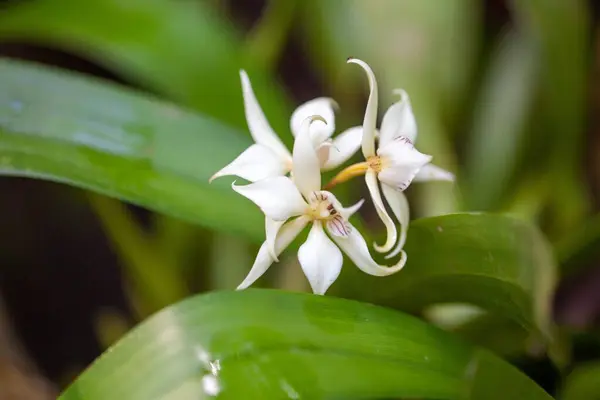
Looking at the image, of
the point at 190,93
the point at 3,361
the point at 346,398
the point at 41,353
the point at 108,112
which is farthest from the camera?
the point at 41,353

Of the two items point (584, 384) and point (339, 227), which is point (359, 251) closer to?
point (339, 227)

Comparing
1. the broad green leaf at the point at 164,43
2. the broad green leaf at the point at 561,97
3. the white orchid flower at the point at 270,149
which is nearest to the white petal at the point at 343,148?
the white orchid flower at the point at 270,149

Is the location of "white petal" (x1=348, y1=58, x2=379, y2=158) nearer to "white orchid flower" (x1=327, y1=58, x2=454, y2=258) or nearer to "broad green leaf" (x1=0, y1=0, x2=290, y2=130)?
"white orchid flower" (x1=327, y1=58, x2=454, y2=258)

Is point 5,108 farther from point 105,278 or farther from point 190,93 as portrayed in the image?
point 105,278

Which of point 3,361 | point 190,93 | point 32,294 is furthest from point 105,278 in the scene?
point 190,93

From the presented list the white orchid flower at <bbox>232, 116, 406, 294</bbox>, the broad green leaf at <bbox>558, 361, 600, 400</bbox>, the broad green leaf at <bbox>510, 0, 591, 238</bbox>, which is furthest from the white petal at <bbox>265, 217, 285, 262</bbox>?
the broad green leaf at <bbox>510, 0, 591, 238</bbox>

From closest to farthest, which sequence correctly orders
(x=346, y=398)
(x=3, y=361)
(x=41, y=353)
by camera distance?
(x=346, y=398)
(x=3, y=361)
(x=41, y=353)

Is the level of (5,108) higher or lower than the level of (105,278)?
lower

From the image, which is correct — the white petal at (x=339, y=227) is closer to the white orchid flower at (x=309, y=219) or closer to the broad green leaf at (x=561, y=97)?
the white orchid flower at (x=309, y=219)
